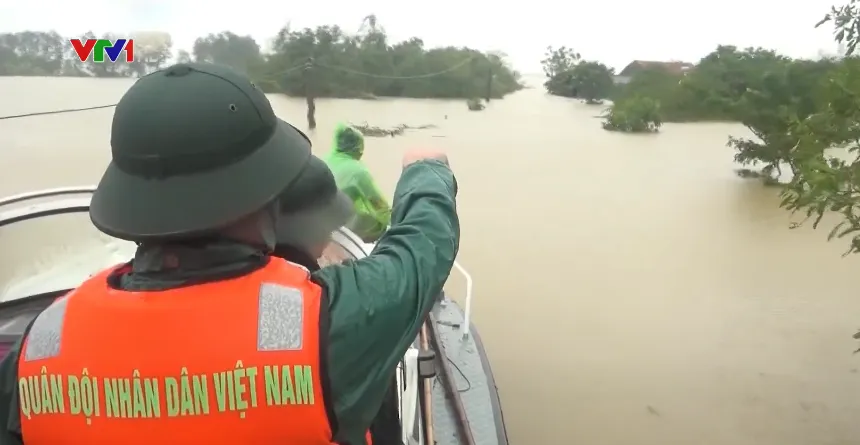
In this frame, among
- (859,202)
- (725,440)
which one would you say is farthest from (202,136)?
(725,440)

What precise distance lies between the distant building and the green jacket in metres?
25.5

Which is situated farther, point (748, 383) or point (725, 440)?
point (748, 383)

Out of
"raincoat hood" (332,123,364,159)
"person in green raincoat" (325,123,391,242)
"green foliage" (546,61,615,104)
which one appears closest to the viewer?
"person in green raincoat" (325,123,391,242)

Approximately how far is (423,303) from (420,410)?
4.59ft

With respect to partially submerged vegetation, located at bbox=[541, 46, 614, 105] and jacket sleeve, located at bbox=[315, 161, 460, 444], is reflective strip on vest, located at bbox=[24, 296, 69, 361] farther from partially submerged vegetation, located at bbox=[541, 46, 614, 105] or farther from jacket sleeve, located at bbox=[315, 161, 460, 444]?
partially submerged vegetation, located at bbox=[541, 46, 614, 105]

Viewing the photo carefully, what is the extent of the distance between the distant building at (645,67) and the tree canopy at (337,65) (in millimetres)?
4335

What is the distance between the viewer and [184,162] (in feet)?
2.91

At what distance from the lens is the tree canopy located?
11.3 meters

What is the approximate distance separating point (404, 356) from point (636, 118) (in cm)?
1658

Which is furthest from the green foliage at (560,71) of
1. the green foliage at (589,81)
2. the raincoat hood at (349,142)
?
the raincoat hood at (349,142)

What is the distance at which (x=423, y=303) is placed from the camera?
3.20 feet

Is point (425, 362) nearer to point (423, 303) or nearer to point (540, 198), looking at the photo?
point (423, 303)

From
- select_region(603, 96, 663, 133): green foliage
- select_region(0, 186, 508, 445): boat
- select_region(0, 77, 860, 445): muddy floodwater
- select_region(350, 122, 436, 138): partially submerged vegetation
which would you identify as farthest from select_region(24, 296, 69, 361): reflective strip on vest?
select_region(603, 96, 663, 133): green foliage

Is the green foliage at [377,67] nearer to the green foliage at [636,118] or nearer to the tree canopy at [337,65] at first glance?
the tree canopy at [337,65]
